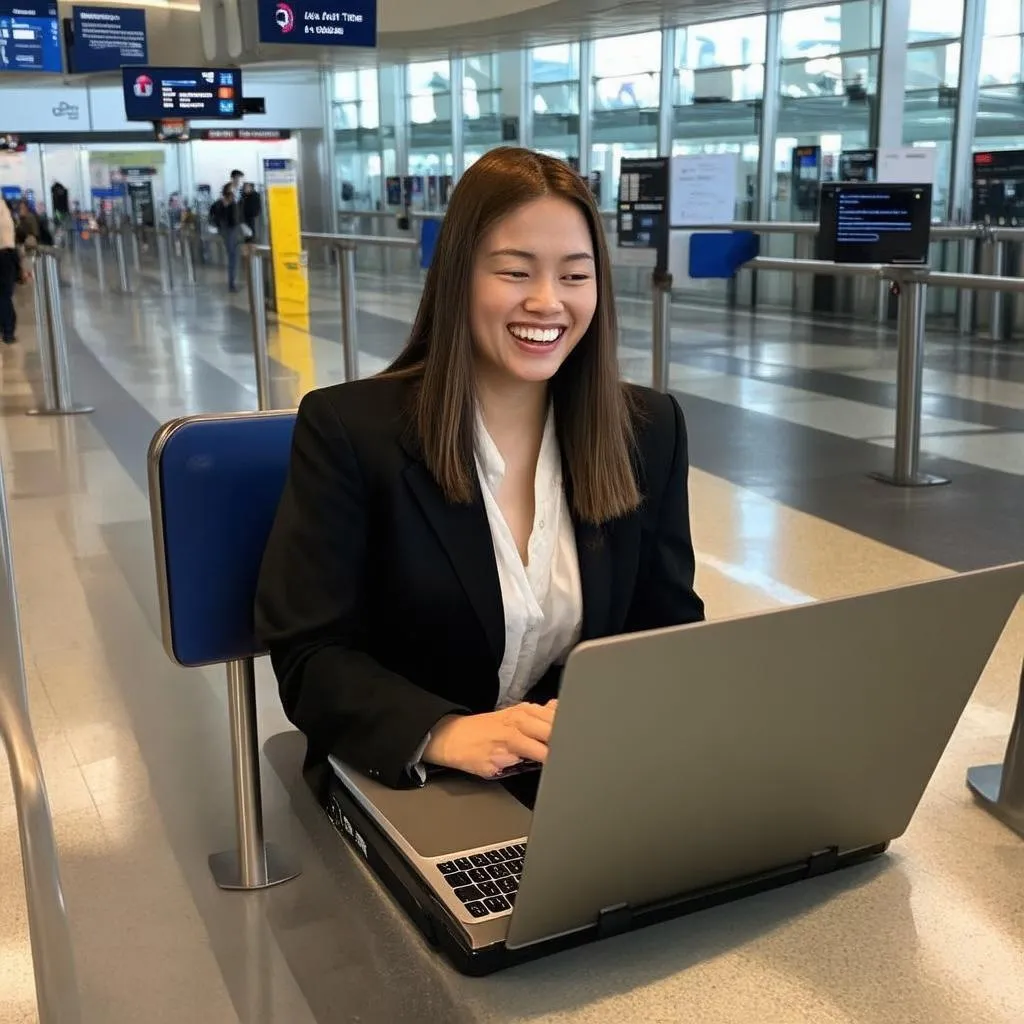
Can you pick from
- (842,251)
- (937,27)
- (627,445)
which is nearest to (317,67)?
(937,27)

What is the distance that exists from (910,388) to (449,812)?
442 cm

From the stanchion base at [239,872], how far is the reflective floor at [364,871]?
30mm

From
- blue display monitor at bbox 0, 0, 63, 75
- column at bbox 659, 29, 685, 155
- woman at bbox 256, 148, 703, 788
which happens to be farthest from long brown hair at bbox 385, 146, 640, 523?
column at bbox 659, 29, 685, 155

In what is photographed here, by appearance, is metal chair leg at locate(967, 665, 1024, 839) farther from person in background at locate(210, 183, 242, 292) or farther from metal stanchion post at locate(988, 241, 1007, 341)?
person in background at locate(210, 183, 242, 292)

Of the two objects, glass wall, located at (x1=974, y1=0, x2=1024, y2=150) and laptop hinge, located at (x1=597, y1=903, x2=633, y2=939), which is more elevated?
glass wall, located at (x1=974, y1=0, x2=1024, y2=150)

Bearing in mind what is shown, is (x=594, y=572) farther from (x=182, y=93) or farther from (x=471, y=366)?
(x=182, y=93)

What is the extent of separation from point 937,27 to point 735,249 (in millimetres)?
6413

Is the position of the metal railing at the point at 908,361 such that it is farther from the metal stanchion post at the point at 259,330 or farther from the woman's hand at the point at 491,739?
the woman's hand at the point at 491,739

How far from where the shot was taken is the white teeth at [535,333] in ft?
5.77

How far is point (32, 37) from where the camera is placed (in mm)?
14508

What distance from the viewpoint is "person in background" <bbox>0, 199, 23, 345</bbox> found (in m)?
11.3

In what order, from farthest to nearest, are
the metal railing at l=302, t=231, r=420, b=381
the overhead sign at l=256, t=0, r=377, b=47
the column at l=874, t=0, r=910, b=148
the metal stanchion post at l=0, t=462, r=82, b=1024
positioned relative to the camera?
the column at l=874, t=0, r=910, b=148 → the overhead sign at l=256, t=0, r=377, b=47 → the metal railing at l=302, t=231, r=420, b=381 → the metal stanchion post at l=0, t=462, r=82, b=1024

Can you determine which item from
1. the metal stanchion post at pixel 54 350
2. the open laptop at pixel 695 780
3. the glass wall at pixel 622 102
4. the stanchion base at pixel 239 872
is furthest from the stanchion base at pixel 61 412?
the glass wall at pixel 622 102

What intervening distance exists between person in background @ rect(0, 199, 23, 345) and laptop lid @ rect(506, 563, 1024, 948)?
11.0 meters
